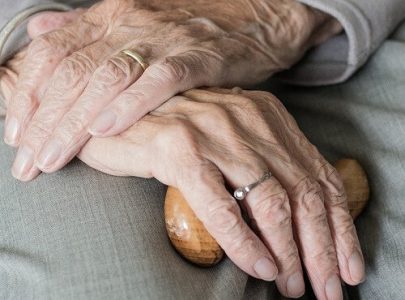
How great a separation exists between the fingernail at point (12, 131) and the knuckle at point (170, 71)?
214 mm

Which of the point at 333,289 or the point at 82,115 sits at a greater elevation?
the point at 82,115

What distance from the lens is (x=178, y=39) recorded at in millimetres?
872

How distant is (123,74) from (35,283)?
0.96 ft

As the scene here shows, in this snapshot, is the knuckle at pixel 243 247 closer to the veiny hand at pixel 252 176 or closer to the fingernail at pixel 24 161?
the veiny hand at pixel 252 176

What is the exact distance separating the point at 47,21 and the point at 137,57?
0.71 ft

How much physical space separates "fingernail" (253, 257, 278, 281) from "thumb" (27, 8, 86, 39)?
1.67 ft

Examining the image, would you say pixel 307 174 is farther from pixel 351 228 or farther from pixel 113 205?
pixel 113 205

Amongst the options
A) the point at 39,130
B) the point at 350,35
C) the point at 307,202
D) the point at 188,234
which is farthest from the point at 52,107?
the point at 350,35

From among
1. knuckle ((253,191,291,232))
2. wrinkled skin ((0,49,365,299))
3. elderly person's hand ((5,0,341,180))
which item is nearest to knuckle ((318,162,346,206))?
wrinkled skin ((0,49,365,299))

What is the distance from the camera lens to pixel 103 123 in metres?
0.73

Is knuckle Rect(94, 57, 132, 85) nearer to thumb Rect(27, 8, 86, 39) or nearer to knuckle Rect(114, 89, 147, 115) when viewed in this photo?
knuckle Rect(114, 89, 147, 115)

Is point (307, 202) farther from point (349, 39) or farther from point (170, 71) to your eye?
point (349, 39)

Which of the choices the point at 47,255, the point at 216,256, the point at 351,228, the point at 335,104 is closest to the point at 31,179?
the point at 47,255

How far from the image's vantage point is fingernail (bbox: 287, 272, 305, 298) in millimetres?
717
